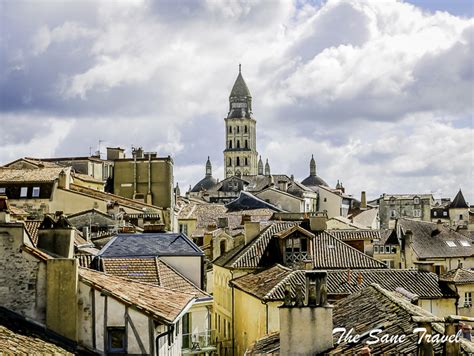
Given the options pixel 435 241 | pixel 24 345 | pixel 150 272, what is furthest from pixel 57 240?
pixel 435 241

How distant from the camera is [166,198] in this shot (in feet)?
200

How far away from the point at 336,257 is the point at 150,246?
1353cm

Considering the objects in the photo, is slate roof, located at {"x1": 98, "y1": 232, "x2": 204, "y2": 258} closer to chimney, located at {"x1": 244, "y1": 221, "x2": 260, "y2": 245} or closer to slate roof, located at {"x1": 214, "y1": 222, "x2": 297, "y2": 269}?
slate roof, located at {"x1": 214, "y1": 222, "x2": 297, "y2": 269}

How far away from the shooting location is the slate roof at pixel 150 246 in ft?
95.1

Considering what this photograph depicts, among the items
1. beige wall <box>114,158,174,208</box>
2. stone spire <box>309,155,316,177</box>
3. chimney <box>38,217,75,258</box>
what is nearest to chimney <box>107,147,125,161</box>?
beige wall <box>114,158,174,208</box>

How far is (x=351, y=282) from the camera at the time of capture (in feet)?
105

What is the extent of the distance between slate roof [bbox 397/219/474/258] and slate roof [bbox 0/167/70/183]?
1168 inches

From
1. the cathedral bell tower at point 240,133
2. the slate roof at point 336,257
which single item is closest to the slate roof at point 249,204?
the slate roof at point 336,257

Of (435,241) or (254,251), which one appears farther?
(435,241)

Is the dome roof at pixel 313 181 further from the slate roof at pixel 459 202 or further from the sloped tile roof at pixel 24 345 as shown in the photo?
the sloped tile roof at pixel 24 345

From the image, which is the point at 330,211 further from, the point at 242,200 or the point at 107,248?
the point at 107,248

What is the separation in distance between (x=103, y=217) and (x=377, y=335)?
32246 mm

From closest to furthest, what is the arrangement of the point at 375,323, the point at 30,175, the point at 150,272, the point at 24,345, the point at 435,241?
the point at 24,345 → the point at 375,323 → the point at 150,272 → the point at 30,175 → the point at 435,241

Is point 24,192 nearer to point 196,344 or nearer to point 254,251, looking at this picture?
point 254,251
